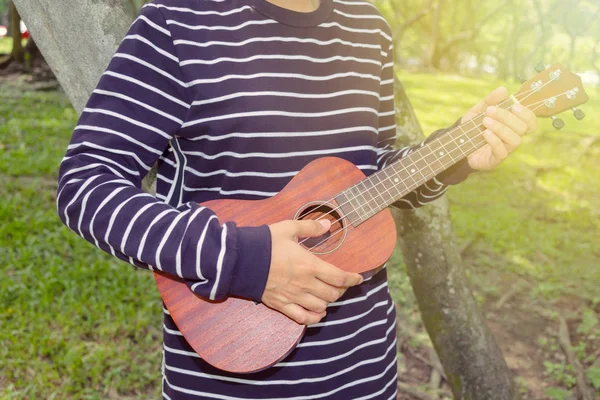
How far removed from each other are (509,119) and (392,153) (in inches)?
15.8

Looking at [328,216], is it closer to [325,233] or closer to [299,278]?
[325,233]

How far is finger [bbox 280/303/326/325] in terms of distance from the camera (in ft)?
4.70

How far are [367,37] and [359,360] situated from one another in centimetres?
102

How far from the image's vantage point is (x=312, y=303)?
1435mm

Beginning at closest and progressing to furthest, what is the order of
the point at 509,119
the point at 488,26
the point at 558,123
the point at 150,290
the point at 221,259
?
1. the point at 221,259
2. the point at 509,119
3. the point at 558,123
4. the point at 150,290
5. the point at 488,26

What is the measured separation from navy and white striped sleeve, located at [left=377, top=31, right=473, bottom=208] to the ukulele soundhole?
12.1 inches

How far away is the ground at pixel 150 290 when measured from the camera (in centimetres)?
365

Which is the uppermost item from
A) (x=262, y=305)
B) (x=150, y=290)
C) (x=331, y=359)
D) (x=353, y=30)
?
(x=353, y=30)

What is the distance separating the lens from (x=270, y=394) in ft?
5.37

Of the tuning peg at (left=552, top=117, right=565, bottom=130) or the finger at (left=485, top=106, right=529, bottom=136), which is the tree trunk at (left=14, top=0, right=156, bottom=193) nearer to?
the finger at (left=485, top=106, right=529, bottom=136)

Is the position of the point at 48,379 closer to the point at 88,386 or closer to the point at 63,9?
the point at 88,386

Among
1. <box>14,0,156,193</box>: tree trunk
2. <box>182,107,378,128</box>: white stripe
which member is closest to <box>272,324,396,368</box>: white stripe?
<box>182,107,378,128</box>: white stripe

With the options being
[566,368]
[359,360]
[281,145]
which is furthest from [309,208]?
[566,368]

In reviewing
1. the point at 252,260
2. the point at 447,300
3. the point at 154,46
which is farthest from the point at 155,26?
the point at 447,300
